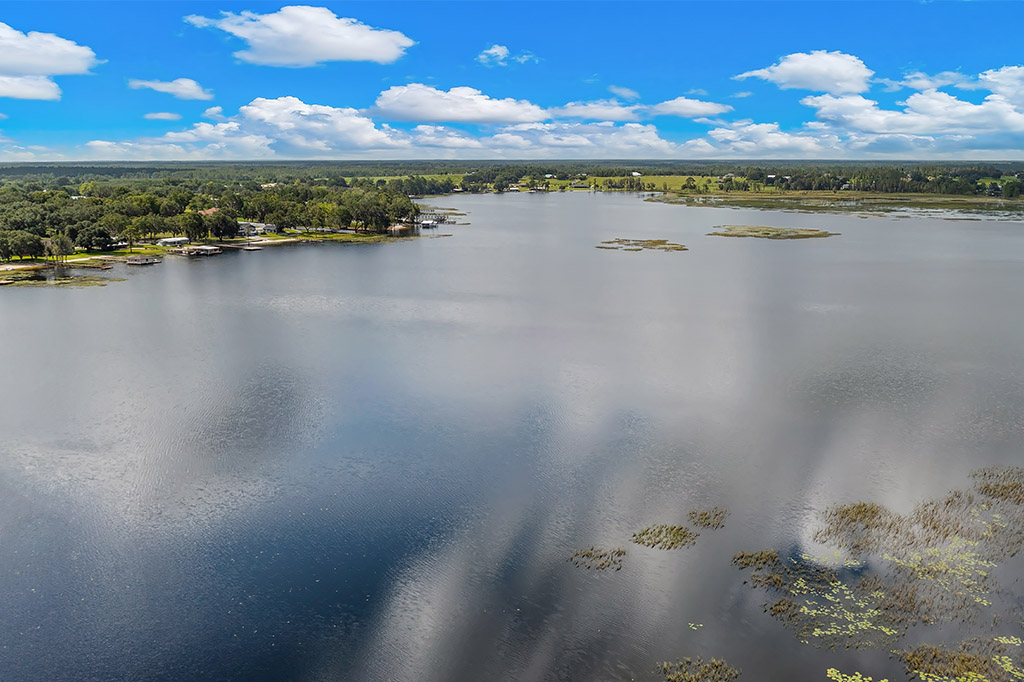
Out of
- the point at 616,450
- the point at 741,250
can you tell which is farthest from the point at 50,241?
the point at 741,250

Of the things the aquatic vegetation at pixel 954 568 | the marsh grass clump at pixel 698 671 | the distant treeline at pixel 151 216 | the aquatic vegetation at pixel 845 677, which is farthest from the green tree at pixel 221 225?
the aquatic vegetation at pixel 845 677

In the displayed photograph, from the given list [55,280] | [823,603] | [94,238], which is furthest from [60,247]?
[823,603]

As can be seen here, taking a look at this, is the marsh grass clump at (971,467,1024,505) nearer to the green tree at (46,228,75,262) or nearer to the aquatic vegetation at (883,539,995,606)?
the aquatic vegetation at (883,539,995,606)

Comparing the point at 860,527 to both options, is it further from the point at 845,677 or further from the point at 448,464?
the point at 448,464

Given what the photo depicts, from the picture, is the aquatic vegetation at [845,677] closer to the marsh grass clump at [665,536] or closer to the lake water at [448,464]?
the lake water at [448,464]

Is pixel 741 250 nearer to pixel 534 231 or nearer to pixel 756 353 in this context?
pixel 534 231

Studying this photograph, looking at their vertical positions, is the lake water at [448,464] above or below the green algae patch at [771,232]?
below
